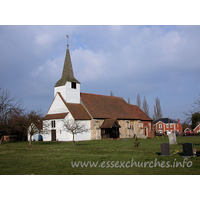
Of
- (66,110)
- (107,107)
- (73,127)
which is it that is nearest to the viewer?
(73,127)

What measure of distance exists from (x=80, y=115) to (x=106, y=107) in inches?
375

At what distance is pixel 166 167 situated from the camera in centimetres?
1105

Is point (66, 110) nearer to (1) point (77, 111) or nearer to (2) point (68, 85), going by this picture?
(1) point (77, 111)

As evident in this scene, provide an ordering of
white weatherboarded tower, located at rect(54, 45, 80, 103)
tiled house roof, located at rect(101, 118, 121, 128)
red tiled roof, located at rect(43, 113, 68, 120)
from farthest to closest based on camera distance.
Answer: white weatherboarded tower, located at rect(54, 45, 80, 103), tiled house roof, located at rect(101, 118, 121, 128), red tiled roof, located at rect(43, 113, 68, 120)

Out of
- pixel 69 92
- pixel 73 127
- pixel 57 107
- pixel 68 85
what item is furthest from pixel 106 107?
pixel 73 127

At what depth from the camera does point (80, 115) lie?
41.2m

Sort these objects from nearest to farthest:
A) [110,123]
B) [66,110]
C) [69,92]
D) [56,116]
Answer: [56,116], [66,110], [110,123], [69,92]

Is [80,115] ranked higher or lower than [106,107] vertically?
lower

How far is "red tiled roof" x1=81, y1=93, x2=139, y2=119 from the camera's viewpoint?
45.2 m

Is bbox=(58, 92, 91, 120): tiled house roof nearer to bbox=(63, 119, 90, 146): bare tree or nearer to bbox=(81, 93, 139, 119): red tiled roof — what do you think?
bbox=(81, 93, 139, 119): red tiled roof

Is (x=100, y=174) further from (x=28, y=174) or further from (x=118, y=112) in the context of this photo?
(x=118, y=112)

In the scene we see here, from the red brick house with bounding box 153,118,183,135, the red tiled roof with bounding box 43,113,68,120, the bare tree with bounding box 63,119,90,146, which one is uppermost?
the red tiled roof with bounding box 43,113,68,120

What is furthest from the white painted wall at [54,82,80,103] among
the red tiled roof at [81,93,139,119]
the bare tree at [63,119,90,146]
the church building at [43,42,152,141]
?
the bare tree at [63,119,90,146]

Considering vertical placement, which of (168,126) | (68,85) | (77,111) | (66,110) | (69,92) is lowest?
(168,126)
